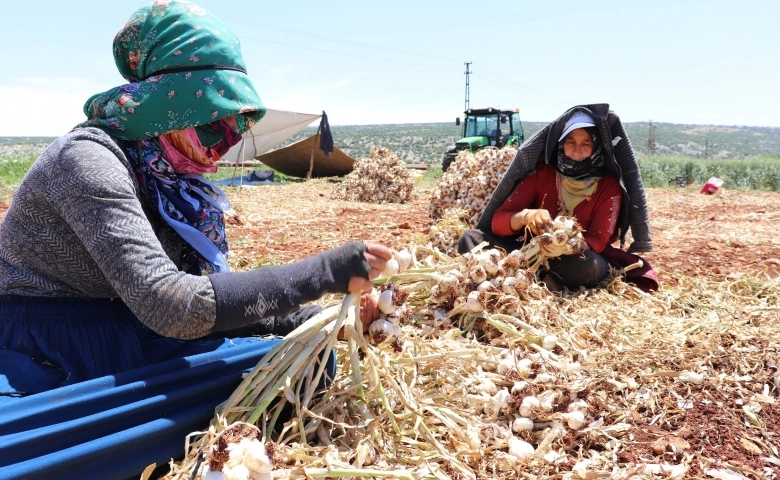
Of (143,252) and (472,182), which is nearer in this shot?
(143,252)

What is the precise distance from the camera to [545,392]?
1.82m

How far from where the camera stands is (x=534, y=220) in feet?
8.92

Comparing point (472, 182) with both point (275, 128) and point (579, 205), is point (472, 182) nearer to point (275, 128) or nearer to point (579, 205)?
point (579, 205)

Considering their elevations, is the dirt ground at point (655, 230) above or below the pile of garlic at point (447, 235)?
below

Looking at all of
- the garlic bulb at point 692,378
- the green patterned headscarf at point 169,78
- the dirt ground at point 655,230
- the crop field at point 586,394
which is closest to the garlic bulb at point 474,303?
the crop field at point 586,394

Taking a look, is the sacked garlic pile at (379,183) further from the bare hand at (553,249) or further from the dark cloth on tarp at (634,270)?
the bare hand at (553,249)

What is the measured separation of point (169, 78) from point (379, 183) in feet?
27.2

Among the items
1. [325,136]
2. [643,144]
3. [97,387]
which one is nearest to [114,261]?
[97,387]

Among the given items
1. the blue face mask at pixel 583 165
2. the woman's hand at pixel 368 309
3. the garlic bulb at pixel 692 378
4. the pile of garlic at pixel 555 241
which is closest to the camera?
the woman's hand at pixel 368 309

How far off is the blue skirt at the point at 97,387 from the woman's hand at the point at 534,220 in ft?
4.66

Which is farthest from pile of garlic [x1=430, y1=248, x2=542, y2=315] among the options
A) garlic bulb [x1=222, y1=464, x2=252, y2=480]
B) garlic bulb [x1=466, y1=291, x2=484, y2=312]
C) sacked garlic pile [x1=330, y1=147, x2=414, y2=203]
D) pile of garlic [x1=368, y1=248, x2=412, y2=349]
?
sacked garlic pile [x1=330, y1=147, x2=414, y2=203]

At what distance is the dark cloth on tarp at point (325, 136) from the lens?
13.3 meters

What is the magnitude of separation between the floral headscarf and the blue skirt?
0.29 m

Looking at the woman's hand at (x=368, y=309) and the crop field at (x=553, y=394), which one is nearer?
the crop field at (x=553, y=394)
